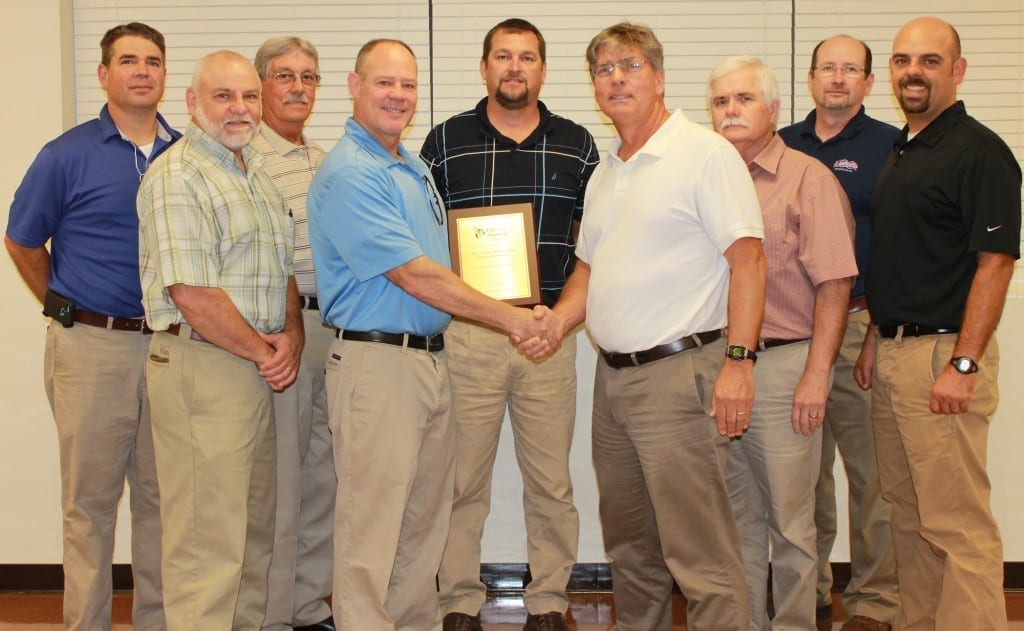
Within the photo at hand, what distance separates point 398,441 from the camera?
3020 millimetres

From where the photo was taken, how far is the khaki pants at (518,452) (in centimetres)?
367

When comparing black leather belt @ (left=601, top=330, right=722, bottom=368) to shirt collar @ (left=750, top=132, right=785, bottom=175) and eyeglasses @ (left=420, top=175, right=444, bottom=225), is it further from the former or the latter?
eyeglasses @ (left=420, top=175, right=444, bottom=225)

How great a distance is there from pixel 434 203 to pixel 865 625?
7.73 feet

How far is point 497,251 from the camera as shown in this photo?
136 inches

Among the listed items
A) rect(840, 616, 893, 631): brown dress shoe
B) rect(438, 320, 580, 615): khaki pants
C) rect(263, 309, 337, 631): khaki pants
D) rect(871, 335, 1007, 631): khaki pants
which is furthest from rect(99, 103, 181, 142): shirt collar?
rect(840, 616, 893, 631): brown dress shoe

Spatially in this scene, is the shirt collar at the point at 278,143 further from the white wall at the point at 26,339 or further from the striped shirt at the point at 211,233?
the white wall at the point at 26,339

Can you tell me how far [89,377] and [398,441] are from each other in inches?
47.0

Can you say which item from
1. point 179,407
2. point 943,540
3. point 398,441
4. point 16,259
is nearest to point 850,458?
point 943,540

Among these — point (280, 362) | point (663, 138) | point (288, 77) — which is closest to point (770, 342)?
point (663, 138)

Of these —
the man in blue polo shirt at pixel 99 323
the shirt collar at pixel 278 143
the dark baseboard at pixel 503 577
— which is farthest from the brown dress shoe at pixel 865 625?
the shirt collar at pixel 278 143

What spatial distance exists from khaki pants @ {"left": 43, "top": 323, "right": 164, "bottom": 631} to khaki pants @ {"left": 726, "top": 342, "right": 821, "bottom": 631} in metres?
2.11

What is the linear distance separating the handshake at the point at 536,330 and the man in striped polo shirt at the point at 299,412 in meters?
0.82

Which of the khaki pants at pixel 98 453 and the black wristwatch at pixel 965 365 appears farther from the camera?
the khaki pants at pixel 98 453

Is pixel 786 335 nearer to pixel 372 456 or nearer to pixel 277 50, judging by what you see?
pixel 372 456
